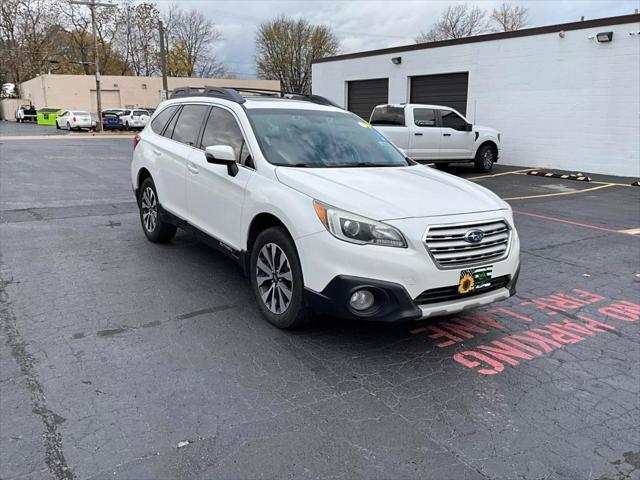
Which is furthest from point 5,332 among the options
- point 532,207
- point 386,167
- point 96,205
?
point 532,207

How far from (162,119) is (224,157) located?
246 centimetres

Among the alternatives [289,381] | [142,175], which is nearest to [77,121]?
[142,175]

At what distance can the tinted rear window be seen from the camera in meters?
14.5

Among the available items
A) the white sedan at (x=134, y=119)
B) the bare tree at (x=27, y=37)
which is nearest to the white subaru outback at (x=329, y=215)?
the white sedan at (x=134, y=119)

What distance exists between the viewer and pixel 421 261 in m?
3.53

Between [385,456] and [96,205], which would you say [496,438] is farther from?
[96,205]

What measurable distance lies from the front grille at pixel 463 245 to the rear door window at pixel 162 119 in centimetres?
391

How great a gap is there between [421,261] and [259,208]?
1412mm

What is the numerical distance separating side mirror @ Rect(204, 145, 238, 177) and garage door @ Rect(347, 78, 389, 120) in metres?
19.2

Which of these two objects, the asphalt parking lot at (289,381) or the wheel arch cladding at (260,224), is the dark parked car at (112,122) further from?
the wheel arch cladding at (260,224)

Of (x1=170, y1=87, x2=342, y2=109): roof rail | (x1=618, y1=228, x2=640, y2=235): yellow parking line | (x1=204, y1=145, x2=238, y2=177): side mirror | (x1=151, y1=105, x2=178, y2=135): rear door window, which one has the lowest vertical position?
(x1=618, y1=228, x2=640, y2=235): yellow parking line

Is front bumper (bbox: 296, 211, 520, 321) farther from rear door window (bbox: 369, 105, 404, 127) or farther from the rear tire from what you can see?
rear door window (bbox: 369, 105, 404, 127)

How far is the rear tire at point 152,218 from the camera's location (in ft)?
20.7

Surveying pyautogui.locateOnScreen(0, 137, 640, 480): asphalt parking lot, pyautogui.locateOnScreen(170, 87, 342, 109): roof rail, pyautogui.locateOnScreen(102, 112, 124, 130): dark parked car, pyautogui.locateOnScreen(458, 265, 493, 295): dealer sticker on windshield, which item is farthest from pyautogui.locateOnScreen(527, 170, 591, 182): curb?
pyautogui.locateOnScreen(102, 112, 124, 130): dark parked car
